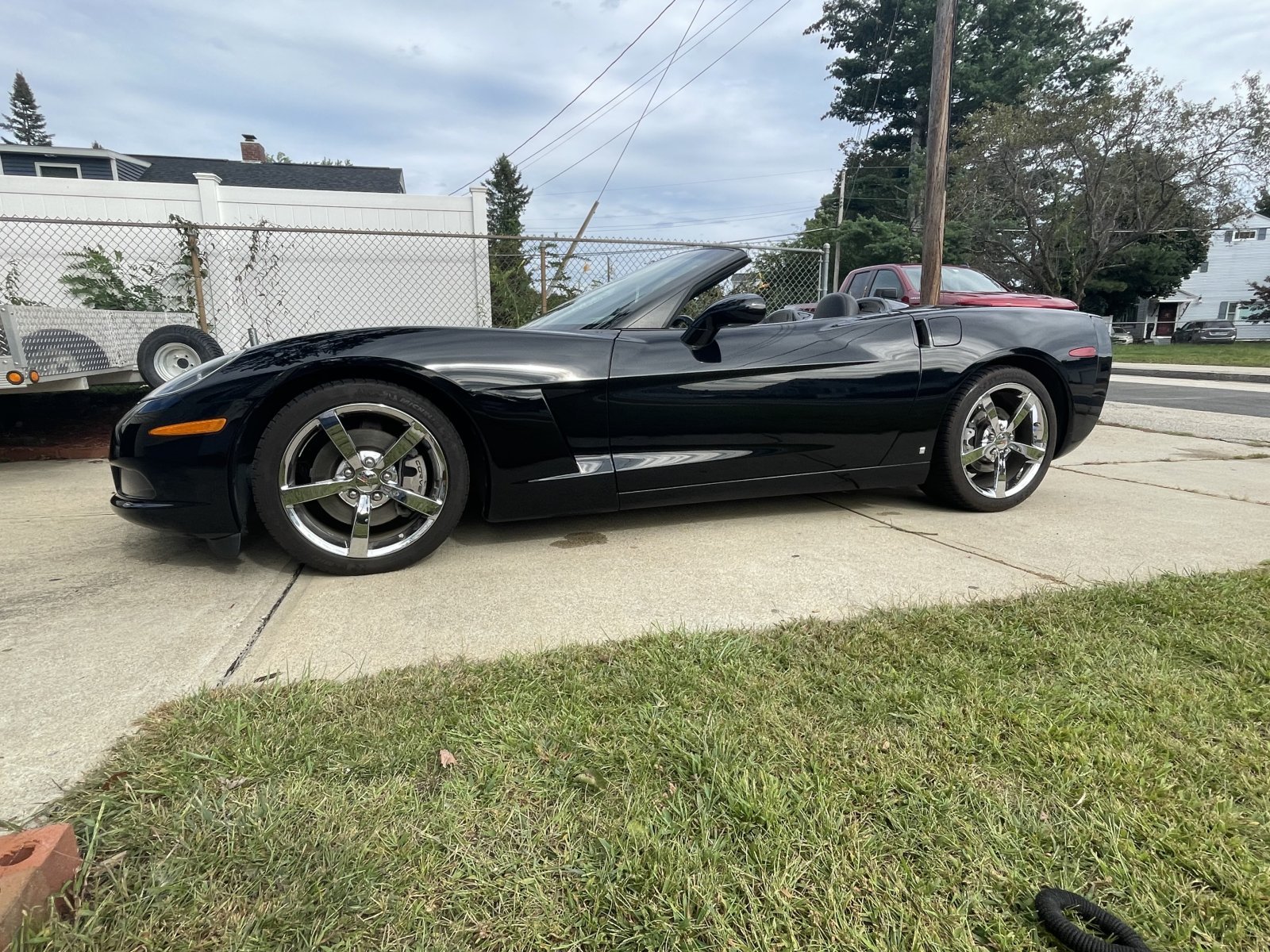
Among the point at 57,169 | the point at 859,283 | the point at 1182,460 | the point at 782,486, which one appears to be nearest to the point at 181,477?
the point at 782,486

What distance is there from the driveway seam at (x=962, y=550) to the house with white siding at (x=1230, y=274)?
54.0 m

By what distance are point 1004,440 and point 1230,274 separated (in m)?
57.7

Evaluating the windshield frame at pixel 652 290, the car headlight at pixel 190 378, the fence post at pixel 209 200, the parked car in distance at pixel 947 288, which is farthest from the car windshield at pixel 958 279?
the fence post at pixel 209 200

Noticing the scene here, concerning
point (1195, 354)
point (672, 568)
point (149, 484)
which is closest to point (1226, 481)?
point (672, 568)

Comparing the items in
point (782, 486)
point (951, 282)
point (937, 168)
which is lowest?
point (782, 486)

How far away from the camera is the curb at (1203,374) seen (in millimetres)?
12820

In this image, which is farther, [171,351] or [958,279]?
[958,279]

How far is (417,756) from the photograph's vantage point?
135 centimetres

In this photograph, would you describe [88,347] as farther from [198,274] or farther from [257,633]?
[257,633]

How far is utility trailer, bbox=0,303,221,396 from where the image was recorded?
3.85 meters

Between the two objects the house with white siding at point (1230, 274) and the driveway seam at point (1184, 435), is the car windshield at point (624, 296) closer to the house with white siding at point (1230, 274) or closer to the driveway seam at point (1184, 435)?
the driveway seam at point (1184, 435)

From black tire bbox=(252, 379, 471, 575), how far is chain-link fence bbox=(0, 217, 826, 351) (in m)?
5.12

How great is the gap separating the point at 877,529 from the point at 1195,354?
81.5 feet

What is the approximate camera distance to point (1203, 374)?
13.8m
